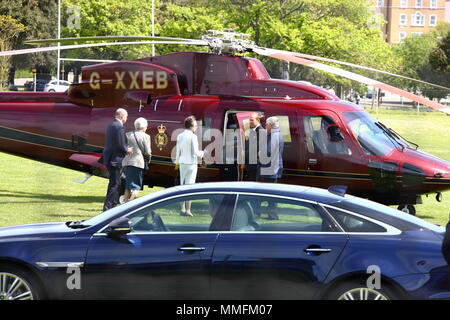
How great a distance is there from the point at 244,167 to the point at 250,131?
626mm

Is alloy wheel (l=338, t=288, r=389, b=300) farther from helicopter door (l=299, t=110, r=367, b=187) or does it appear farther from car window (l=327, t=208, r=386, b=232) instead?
helicopter door (l=299, t=110, r=367, b=187)

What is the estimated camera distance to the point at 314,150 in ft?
44.3

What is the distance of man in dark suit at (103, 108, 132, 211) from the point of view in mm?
12938

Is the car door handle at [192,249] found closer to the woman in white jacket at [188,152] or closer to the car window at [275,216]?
the car window at [275,216]

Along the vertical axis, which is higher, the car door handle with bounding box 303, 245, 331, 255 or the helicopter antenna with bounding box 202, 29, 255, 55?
the helicopter antenna with bounding box 202, 29, 255, 55

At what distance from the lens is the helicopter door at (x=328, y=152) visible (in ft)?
43.8

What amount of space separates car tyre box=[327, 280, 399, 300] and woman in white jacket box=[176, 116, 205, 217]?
257 inches

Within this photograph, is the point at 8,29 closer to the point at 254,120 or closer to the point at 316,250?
the point at 254,120

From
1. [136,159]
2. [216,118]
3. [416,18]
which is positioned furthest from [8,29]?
[416,18]

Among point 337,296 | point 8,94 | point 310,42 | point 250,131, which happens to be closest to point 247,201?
point 337,296

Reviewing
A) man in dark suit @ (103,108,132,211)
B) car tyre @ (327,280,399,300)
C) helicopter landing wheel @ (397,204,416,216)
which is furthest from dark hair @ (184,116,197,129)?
car tyre @ (327,280,399,300)

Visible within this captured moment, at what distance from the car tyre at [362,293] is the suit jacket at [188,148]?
653 cm

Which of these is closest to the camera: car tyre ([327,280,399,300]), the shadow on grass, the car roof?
car tyre ([327,280,399,300])
